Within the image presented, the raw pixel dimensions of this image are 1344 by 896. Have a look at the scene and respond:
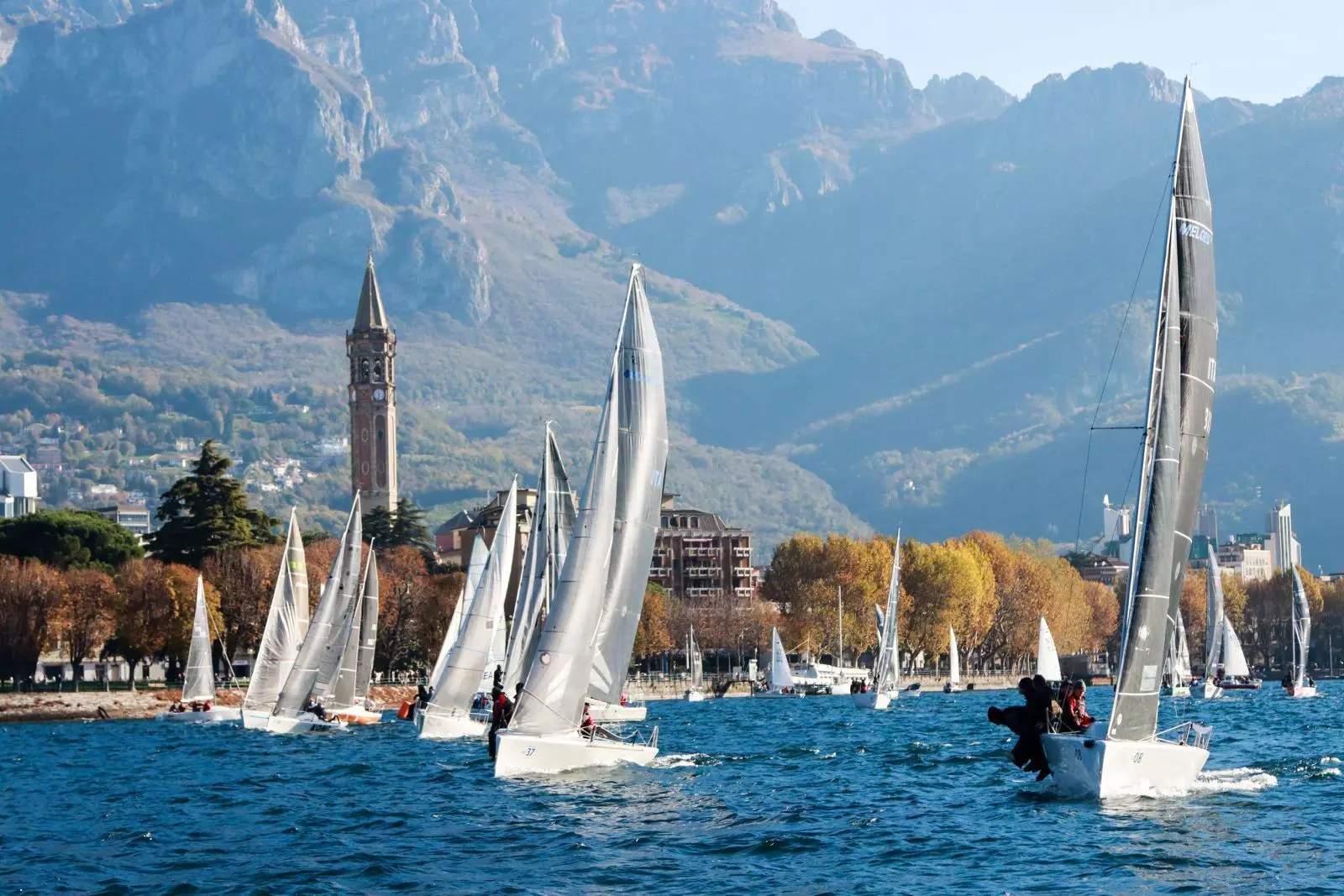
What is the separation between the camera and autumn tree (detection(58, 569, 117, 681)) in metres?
119

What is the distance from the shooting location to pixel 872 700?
124125 mm

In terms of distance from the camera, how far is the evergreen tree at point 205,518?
133m

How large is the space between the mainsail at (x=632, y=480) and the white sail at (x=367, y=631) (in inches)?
1460

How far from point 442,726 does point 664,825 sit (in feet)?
107

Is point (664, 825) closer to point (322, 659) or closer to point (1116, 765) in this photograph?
point (1116, 765)

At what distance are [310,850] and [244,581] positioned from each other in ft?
286

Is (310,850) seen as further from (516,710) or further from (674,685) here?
(674,685)

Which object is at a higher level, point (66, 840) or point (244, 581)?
point (244, 581)

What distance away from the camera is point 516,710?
166ft

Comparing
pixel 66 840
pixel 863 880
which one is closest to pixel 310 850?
pixel 66 840

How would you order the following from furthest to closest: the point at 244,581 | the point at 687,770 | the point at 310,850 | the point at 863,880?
the point at 244,581, the point at 687,770, the point at 310,850, the point at 863,880

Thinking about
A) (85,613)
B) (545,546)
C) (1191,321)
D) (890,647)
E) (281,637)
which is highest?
(1191,321)

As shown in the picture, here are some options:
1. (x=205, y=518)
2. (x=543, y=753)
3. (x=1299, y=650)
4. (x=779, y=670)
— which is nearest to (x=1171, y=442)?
(x=543, y=753)

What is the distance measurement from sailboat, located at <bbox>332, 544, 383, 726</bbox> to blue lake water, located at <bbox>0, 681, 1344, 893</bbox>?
1919cm
